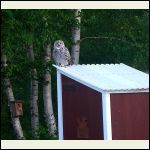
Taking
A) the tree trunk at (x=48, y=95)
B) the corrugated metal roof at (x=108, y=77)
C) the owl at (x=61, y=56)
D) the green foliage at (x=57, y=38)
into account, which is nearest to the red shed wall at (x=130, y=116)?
the corrugated metal roof at (x=108, y=77)

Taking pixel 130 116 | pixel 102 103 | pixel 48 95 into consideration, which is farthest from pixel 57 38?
pixel 130 116

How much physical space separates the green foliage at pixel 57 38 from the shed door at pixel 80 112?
13.4 feet

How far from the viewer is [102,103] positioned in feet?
42.7

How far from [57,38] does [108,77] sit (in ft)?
15.5

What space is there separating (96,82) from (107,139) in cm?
103

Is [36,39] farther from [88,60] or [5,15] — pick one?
[88,60]

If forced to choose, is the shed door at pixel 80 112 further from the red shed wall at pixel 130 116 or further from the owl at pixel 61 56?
the owl at pixel 61 56

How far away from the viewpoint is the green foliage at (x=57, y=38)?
1814 cm

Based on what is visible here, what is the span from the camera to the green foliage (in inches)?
714

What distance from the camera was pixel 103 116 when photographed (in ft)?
42.8

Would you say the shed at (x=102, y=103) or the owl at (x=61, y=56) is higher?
the owl at (x=61, y=56)

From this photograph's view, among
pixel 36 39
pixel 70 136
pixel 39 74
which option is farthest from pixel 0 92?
pixel 70 136

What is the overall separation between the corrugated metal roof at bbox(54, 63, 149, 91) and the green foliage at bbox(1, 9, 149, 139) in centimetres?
375

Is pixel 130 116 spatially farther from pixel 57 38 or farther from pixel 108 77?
pixel 57 38
